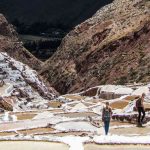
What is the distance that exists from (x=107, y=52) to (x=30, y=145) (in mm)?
92868

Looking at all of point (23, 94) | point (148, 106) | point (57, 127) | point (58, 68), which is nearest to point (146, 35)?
point (58, 68)

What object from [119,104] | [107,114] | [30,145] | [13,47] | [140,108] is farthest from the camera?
[13,47]

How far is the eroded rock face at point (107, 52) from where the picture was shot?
354 ft

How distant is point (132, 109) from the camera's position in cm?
4381

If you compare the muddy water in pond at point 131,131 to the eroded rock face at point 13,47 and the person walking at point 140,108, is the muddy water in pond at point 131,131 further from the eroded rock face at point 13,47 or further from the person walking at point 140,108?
the eroded rock face at point 13,47

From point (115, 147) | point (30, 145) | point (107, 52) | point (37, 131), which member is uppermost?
point (107, 52)

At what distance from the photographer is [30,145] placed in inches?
1096

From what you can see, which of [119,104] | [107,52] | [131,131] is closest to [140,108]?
[131,131]

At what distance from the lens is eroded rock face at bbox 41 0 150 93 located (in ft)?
354

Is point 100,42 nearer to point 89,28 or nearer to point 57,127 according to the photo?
point 89,28

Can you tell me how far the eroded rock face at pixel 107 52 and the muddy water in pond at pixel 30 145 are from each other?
65372 mm

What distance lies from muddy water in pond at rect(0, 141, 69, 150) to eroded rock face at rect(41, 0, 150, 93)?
65.4 m

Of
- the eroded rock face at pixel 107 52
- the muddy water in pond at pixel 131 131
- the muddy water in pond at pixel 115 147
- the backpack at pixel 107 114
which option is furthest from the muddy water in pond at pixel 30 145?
the eroded rock face at pixel 107 52

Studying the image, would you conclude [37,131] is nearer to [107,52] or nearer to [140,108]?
[140,108]
